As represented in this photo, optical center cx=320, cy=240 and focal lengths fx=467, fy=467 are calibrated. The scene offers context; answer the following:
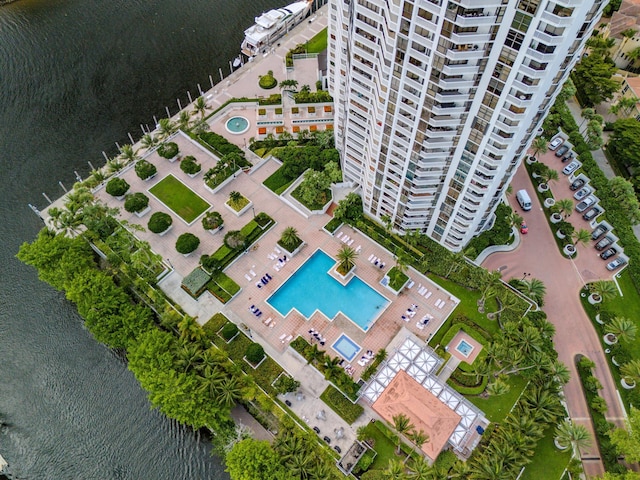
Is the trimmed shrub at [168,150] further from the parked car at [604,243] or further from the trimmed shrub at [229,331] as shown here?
the parked car at [604,243]

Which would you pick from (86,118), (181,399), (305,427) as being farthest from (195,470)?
(86,118)

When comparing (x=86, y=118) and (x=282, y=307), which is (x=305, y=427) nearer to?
(x=282, y=307)

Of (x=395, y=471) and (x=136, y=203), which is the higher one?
(x=136, y=203)

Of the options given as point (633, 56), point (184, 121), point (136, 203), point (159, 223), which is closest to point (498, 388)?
point (159, 223)

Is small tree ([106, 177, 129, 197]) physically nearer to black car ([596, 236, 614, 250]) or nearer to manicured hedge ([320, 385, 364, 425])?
manicured hedge ([320, 385, 364, 425])

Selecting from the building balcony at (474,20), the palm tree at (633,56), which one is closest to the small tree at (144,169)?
the building balcony at (474,20)

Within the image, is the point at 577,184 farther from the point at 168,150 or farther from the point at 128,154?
the point at 128,154

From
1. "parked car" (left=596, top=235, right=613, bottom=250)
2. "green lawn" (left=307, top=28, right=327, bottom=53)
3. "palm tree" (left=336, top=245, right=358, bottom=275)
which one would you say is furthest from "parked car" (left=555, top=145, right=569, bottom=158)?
"green lawn" (left=307, top=28, right=327, bottom=53)
